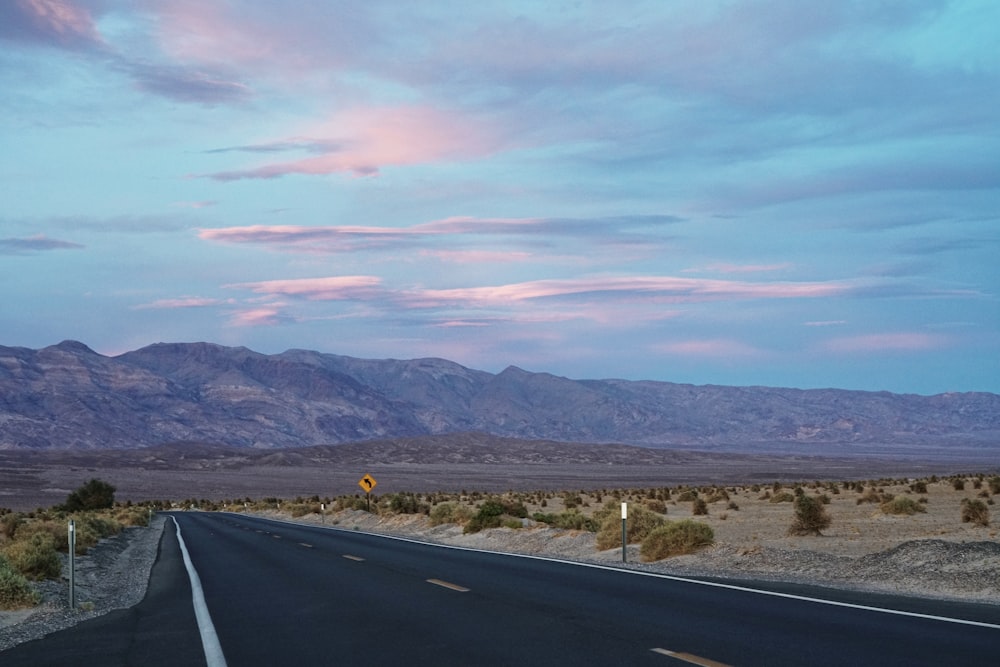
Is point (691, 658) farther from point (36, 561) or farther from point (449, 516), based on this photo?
point (449, 516)

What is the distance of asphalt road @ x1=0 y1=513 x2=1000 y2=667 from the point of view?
10.7m

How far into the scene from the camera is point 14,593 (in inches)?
662

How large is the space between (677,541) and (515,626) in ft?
39.7

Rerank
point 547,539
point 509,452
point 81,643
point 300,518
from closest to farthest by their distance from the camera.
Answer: point 81,643
point 547,539
point 300,518
point 509,452

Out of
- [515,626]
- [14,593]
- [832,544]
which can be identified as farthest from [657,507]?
[515,626]

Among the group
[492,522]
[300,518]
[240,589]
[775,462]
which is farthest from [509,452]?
[240,589]

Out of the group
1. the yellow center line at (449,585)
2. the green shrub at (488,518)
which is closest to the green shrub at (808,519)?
the green shrub at (488,518)

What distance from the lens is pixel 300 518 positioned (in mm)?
62969

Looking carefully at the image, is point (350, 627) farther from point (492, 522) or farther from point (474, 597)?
point (492, 522)

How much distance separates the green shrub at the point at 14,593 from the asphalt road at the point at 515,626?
1.63 metres

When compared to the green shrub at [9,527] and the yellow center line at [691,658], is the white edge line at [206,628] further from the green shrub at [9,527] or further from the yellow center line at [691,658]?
the green shrub at [9,527]

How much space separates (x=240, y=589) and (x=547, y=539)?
13730mm

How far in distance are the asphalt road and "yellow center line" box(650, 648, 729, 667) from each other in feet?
0.06

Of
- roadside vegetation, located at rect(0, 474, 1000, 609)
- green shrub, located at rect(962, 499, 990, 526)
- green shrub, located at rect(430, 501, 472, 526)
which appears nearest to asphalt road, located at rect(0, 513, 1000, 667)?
roadside vegetation, located at rect(0, 474, 1000, 609)
